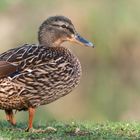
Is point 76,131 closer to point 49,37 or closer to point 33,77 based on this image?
point 33,77

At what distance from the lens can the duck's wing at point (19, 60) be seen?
30.7 ft

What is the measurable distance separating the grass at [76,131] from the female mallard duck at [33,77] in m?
0.24

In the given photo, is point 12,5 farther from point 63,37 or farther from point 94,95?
point 63,37

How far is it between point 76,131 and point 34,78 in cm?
80

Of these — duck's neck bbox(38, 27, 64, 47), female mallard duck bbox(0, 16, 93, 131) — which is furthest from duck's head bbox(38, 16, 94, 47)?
female mallard duck bbox(0, 16, 93, 131)

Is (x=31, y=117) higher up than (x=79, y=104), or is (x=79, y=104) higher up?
(x=31, y=117)

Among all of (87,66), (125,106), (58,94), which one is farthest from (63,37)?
(87,66)

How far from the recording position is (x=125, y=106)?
1602 centimetres

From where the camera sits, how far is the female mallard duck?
9.30 metres

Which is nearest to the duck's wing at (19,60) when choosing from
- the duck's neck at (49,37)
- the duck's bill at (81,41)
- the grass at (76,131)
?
the duck's neck at (49,37)

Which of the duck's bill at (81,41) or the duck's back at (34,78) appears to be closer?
the duck's back at (34,78)

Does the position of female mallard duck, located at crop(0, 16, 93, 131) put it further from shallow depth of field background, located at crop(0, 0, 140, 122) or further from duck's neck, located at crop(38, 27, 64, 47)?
shallow depth of field background, located at crop(0, 0, 140, 122)

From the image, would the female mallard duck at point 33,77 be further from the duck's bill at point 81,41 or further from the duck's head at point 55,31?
the duck's bill at point 81,41

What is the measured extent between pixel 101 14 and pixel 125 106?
2984mm
